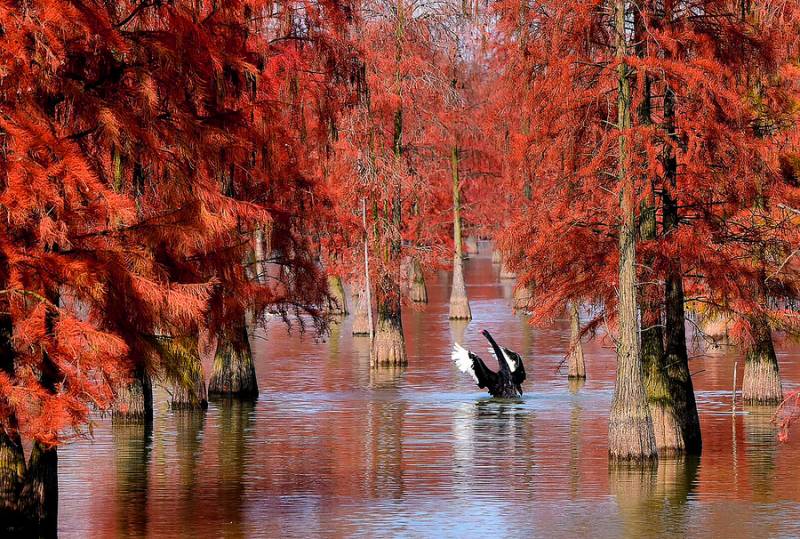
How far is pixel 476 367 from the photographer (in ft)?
135

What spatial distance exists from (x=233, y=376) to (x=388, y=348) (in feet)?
35.2

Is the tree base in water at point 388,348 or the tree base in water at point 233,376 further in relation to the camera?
the tree base in water at point 388,348

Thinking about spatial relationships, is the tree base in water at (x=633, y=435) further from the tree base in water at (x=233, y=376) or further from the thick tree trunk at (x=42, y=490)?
the tree base in water at (x=233, y=376)

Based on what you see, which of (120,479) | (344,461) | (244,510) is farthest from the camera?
(344,461)

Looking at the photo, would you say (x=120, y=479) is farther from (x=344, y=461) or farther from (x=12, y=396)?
(x=12, y=396)

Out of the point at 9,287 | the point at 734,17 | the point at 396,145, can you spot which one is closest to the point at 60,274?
the point at 9,287

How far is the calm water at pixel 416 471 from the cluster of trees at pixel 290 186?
1.43 m

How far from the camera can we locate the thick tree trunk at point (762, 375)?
36.1 meters

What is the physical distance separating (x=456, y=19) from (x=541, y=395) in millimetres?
14981

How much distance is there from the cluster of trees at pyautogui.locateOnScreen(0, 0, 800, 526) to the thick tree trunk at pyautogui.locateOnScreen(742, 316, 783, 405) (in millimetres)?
70

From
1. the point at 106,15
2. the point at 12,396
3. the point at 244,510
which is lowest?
the point at 244,510

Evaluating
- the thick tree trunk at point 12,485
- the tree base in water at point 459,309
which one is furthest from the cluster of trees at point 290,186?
the tree base in water at point 459,309

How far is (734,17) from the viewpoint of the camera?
29953 mm

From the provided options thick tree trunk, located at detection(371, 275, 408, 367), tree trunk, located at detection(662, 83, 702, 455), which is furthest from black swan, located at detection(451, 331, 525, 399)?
tree trunk, located at detection(662, 83, 702, 455)
